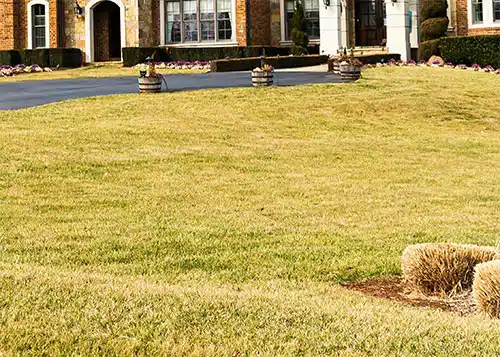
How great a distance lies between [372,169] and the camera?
1338 centimetres

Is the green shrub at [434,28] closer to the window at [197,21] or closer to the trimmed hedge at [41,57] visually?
the window at [197,21]

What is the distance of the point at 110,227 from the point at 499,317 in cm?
474

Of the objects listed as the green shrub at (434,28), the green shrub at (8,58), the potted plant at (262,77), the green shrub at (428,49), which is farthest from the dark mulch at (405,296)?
the green shrub at (8,58)

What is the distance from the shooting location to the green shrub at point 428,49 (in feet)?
107

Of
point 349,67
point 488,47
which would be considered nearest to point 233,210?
point 349,67

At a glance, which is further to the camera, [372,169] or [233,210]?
[372,169]

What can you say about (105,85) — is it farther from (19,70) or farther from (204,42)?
(204,42)

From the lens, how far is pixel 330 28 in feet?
116

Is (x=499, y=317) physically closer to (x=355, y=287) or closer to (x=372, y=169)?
(x=355, y=287)

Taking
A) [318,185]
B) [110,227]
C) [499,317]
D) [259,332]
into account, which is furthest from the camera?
[318,185]

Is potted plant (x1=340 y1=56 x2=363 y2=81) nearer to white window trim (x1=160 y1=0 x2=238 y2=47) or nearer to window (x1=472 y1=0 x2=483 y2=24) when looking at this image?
window (x1=472 y1=0 x2=483 y2=24)

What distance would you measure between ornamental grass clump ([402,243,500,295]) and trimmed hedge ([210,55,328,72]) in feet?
75.9

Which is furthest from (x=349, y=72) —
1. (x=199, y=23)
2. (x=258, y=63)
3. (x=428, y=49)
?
(x=199, y=23)

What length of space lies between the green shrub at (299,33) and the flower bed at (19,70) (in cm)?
1123
